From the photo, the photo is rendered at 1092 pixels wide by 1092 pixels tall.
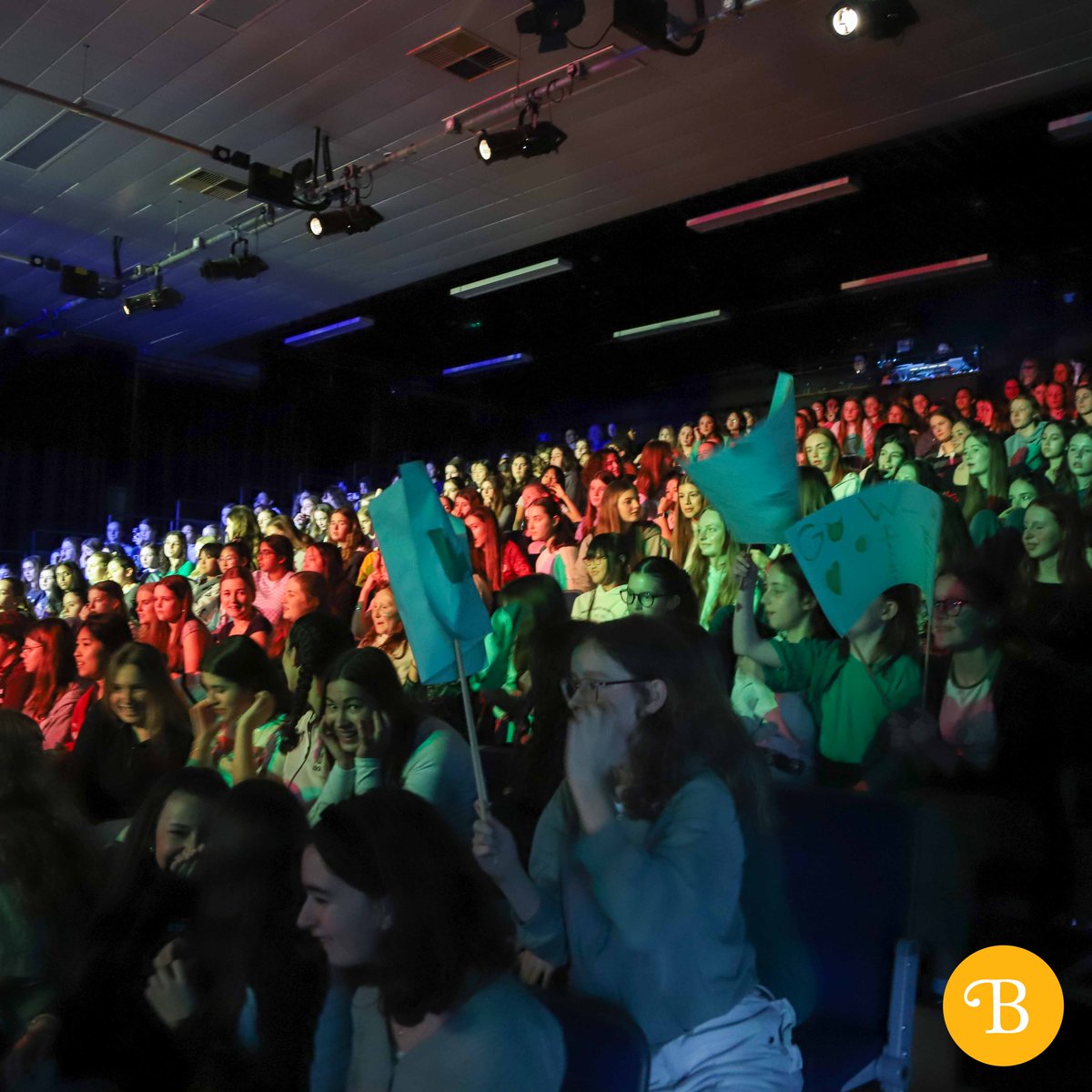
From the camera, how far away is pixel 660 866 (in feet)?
5.09

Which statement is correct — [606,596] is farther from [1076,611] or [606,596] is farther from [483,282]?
[483,282]

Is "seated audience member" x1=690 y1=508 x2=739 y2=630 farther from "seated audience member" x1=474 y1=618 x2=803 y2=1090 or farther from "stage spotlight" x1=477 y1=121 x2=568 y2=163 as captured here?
"stage spotlight" x1=477 y1=121 x2=568 y2=163

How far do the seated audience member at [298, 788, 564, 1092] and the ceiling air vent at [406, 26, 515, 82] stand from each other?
621cm

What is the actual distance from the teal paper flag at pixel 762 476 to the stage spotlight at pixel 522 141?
4674 millimetres

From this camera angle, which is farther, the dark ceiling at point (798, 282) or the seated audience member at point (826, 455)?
the dark ceiling at point (798, 282)

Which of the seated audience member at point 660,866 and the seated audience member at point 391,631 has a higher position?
the seated audience member at point 391,631

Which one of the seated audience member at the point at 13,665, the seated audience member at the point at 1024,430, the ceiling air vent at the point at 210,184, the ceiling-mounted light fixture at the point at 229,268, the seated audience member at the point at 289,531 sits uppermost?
the ceiling air vent at the point at 210,184

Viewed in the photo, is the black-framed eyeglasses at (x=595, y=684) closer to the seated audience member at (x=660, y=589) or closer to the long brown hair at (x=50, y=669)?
the seated audience member at (x=660, y=589)

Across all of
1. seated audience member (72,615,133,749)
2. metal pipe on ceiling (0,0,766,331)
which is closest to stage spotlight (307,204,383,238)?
metal pipe on ceiling (0,0,766,331)

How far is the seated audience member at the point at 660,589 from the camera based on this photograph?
3.78 metres

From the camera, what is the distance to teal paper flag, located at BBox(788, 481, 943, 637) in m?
2.76

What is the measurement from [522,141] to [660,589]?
4.35 m

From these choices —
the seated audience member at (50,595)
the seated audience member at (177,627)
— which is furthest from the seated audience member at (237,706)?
the seated audience member at (50,595)

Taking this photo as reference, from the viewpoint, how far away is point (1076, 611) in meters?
4.01
